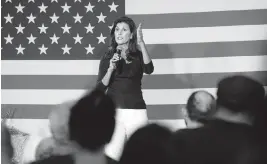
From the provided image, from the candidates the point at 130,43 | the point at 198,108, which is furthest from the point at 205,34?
the point at 198,108

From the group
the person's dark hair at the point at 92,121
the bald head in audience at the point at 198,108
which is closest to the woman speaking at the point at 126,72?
the bald head in audience at the point at 198,108

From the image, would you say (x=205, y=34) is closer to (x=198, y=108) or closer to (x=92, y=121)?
(x=198, y=108)

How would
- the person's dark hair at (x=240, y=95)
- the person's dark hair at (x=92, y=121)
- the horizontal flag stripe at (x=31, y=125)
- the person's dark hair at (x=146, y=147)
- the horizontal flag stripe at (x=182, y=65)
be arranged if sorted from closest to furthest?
the person's dark hair at (x=146, y=147) < the person's dark hair at (x=92, y=121) < the person's dark hair at (x=240, y=95) < the horizontal flag stripe at (x=182, y=65) < the horizontal flag stripe at (x=31, y=125)

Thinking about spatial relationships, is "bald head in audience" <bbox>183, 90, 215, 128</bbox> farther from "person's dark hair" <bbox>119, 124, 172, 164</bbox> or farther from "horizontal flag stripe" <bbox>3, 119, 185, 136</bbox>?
"horizontal flag stripe" <bbox>3, 119, 185, 136</bbox>

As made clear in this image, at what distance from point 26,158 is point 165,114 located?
3.75ft

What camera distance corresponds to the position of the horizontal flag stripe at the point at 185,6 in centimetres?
346

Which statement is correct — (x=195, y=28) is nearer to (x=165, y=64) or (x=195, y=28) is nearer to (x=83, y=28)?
(x=165, y=64)

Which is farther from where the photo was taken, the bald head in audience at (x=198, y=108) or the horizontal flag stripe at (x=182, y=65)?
the horizontal flag stripe at (x=182, y=65)

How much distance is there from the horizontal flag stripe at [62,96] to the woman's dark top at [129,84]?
714 mm

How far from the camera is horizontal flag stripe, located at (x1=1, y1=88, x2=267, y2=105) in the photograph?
346cm

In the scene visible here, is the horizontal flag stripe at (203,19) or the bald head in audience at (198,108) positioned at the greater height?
the horizontal flag stripe at (203,19)

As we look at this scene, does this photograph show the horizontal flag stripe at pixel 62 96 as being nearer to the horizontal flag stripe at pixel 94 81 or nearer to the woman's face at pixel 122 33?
the horizontal flag stripe at pixel 94 81

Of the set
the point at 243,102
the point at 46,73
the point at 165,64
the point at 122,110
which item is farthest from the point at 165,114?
the point at 243,102

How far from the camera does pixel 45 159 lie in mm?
1140
